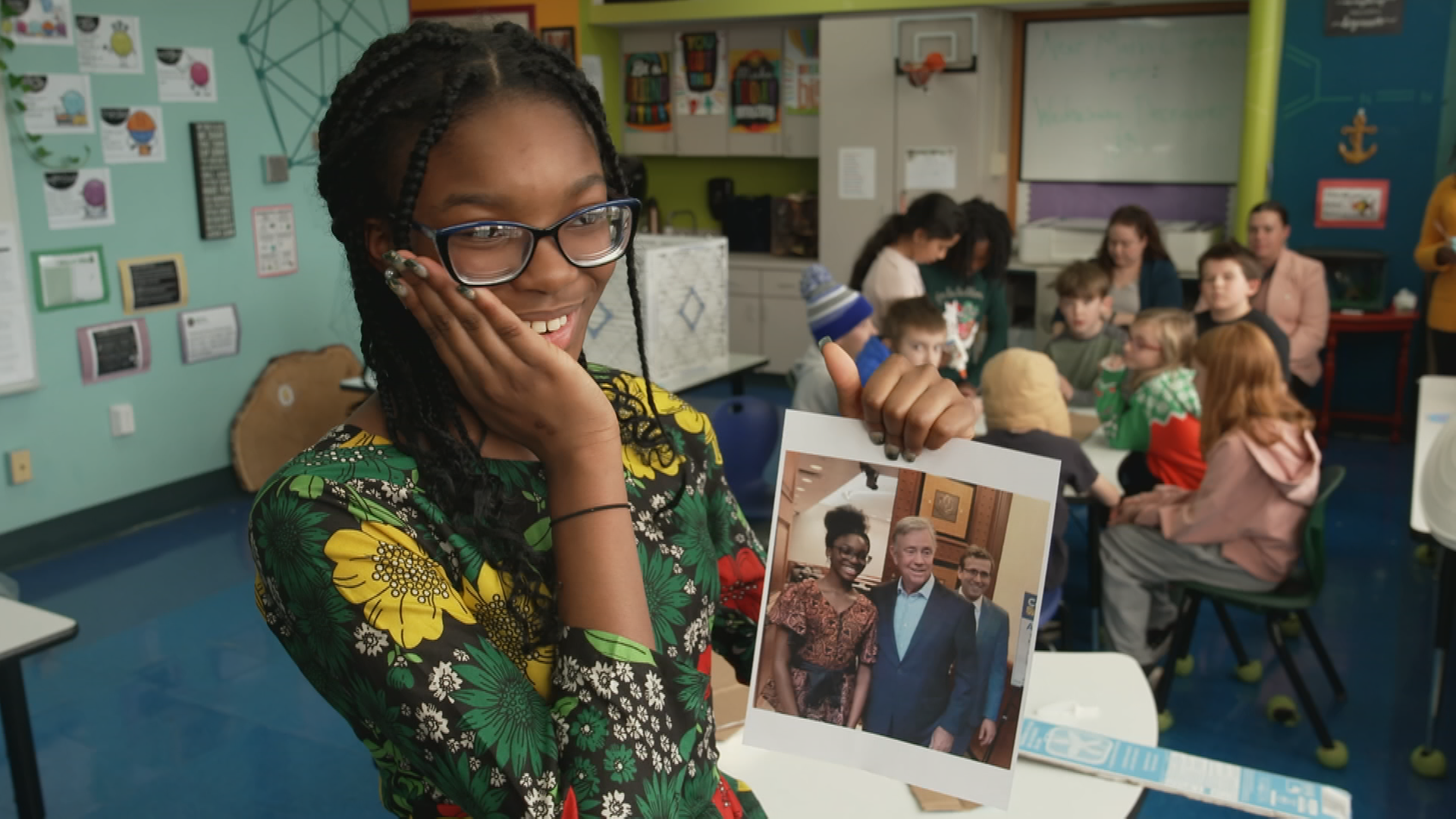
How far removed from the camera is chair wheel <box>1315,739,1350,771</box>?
3146 millimetres

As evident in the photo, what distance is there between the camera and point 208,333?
5.51 meters

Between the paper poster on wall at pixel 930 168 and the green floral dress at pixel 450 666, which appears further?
the paper poster on wall at pixel 930 168

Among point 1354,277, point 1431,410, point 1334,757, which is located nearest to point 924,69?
point 1354,277

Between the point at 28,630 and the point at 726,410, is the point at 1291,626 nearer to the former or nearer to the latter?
the point at 726,410

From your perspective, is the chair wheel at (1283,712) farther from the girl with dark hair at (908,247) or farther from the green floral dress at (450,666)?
the green floral dress at (450,666)

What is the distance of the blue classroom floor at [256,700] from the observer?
10.3 ft

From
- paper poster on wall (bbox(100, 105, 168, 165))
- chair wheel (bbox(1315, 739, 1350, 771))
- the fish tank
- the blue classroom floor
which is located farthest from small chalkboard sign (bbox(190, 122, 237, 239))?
the fish tank

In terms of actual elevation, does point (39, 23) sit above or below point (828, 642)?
above

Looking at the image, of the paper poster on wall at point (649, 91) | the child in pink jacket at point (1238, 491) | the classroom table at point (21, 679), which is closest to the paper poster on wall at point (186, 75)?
the classroom table at point (21, 679)

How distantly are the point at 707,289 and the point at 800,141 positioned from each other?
306 cm

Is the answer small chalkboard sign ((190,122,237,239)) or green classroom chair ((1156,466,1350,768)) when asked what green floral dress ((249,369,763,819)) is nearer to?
green classroom chair ((1156,466,1350,768))

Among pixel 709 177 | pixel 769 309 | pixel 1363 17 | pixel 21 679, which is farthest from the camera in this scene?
pixel 709 177

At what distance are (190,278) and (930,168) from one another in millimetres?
4150

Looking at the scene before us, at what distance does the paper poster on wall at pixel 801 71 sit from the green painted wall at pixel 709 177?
17.9 inches
